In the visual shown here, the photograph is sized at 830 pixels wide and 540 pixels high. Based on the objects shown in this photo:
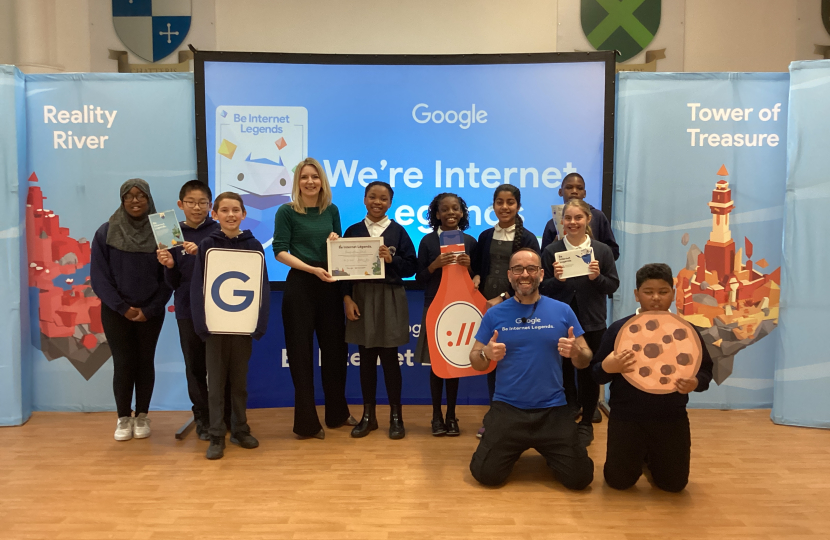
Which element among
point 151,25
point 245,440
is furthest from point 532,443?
point 151,25

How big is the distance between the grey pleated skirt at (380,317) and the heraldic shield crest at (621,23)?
3640 millimetres

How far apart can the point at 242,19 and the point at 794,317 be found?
5372mm

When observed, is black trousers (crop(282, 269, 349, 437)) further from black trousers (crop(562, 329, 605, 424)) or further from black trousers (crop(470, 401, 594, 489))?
black trousers (crop(562, 329, 605, 424))

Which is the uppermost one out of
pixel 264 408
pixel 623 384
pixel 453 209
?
pixel 453 209

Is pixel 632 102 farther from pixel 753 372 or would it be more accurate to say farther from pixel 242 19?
pixel 242 19

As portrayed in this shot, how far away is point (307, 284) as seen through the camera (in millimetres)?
3617

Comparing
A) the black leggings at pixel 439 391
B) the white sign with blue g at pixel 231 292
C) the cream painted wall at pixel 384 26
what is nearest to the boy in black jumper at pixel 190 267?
the white sign with blue g at pixel 231 292

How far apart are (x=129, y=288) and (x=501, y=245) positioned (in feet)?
7.44

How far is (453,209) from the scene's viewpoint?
3557mm

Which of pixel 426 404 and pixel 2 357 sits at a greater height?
pixel 2 357

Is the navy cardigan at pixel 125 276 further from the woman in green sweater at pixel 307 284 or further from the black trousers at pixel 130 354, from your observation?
the woman in green sweater at pixel 307 284

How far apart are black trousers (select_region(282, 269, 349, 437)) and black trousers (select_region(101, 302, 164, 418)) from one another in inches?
33.8

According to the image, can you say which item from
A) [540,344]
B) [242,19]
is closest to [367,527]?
[540,344]

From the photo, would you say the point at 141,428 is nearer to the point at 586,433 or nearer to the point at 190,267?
the point at 190,267
